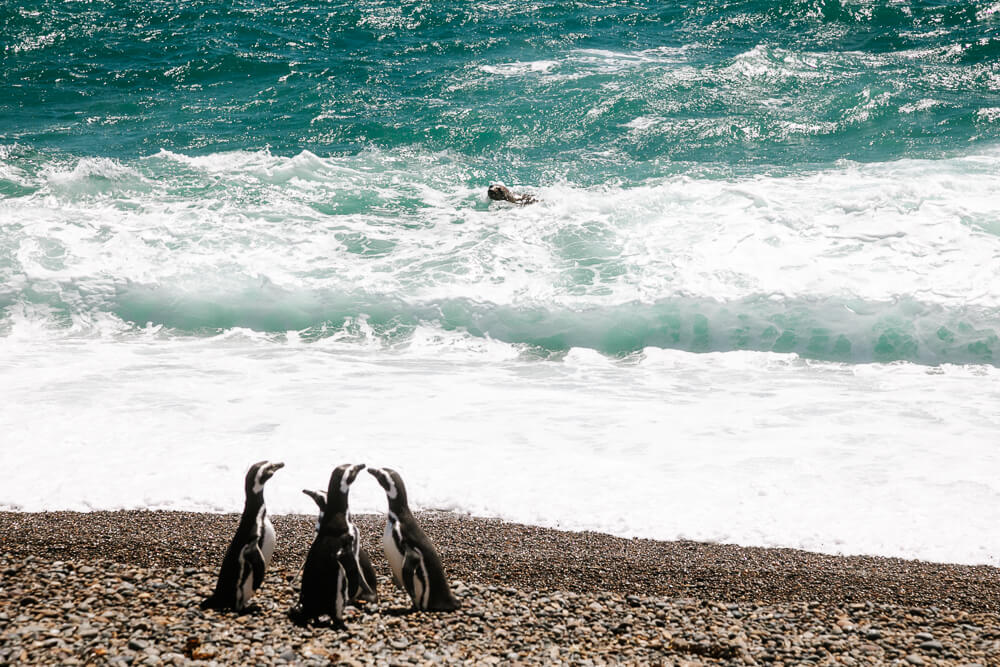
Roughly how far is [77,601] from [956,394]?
7.39 metres

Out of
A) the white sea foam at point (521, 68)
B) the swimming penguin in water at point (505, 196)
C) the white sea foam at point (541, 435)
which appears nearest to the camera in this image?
the white sea foam at point (541, 435)

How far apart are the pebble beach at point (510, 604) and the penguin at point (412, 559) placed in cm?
10

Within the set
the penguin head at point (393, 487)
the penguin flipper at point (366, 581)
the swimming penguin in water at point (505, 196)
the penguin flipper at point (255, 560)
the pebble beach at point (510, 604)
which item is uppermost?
the swimming penguin in water at point (505, 196)

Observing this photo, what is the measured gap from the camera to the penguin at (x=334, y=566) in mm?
4137

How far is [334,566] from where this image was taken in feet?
13.6

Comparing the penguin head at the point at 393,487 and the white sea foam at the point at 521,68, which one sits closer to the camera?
the penguin head at the point at 393,487

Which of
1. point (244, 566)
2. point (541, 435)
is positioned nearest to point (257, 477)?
point (244, 566)

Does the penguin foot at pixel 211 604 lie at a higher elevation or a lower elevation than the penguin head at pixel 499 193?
lower

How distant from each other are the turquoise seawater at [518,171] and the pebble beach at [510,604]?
4.65 m

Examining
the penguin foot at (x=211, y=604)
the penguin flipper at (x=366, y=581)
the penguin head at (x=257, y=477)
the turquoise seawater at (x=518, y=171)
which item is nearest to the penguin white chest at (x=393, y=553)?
the penguin flipper at (x=366, y=581)

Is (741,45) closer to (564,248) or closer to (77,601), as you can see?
(564,248)

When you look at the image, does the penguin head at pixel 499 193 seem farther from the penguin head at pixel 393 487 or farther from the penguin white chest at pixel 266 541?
the penguin white chest at pixel 266 541

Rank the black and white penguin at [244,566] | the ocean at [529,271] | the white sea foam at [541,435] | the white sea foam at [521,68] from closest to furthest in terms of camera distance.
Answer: the black and white penguin at [244,566], the white sea foam at [541,435], the ocean at [529,271], the white sea foam at [521,68]

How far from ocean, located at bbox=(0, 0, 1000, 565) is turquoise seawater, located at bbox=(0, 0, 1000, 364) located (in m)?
0.08
